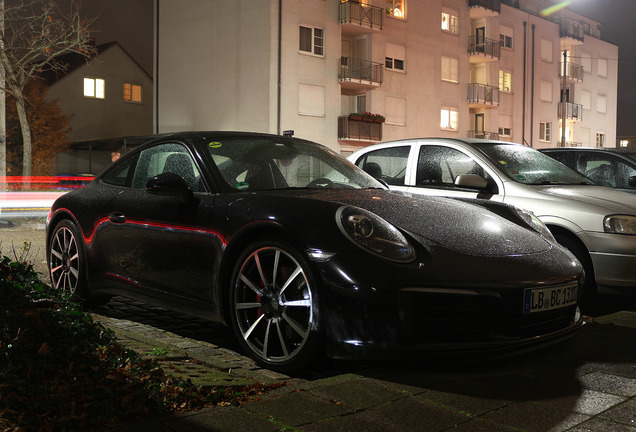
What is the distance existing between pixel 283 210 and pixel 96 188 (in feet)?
7.55

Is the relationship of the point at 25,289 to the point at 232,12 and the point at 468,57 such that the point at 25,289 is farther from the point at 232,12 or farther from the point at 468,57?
the point at 468,57

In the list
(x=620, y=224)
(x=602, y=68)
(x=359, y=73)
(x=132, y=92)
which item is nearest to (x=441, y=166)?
(x=620, y=224)

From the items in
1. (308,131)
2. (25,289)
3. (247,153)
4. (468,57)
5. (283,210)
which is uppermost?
(468,57)

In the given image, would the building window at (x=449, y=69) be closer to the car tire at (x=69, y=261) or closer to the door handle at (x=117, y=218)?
the car tire at (x=69, y=261)

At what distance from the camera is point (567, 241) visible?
6.10 meters

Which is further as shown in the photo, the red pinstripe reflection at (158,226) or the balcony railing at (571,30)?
the balcony railing at (571,30)

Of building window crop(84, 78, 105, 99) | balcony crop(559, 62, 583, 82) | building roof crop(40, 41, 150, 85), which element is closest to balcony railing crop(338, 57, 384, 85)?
building roof crop(40, 41, 150, 85)

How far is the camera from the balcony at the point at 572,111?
48.4 m

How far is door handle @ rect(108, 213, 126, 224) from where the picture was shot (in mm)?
5116

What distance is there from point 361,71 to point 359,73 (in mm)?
201

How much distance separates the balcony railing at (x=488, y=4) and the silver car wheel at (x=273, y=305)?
39.5 meters

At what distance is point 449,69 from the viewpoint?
39625 millimetres

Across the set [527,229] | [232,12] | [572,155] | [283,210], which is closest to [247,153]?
[283,210]

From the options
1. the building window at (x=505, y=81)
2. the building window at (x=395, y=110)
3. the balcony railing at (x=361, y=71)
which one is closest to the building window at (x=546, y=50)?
the building window at (x=505, y=81)
